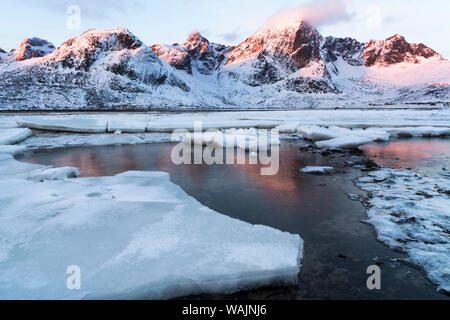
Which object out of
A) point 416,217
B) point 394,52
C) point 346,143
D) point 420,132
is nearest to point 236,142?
point 346,143

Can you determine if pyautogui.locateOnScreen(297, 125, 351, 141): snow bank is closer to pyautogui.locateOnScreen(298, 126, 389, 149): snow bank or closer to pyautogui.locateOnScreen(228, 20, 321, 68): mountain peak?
pyautogui.locateOnScreen(298, 126, 389, 149): snow bank

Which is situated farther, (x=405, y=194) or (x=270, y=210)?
(x=405, y=194)

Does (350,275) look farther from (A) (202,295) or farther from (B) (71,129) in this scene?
(B) (71,129)

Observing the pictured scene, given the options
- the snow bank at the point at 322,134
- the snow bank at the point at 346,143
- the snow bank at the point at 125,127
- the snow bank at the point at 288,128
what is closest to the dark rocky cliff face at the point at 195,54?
the snow bank at the point at 125,127

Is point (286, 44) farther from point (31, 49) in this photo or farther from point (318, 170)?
point (318, 170)

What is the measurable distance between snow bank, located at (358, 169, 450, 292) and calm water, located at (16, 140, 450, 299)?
0.52 ft

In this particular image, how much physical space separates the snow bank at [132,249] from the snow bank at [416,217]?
118 centimetres

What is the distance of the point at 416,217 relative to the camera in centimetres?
386

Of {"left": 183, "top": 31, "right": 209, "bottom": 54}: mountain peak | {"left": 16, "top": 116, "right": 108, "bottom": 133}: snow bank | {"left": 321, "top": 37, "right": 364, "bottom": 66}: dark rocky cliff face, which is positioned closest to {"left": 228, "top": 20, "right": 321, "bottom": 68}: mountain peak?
{"left": 321, "top": 37, "right": 364, "bottom": 66}: dark rocky cliff face

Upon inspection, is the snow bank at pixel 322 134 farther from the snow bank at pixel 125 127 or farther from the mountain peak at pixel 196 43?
the mountain peak at pixel 196 43

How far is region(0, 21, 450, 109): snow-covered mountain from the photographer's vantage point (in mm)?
74125

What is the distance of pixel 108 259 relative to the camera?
2615 mm
